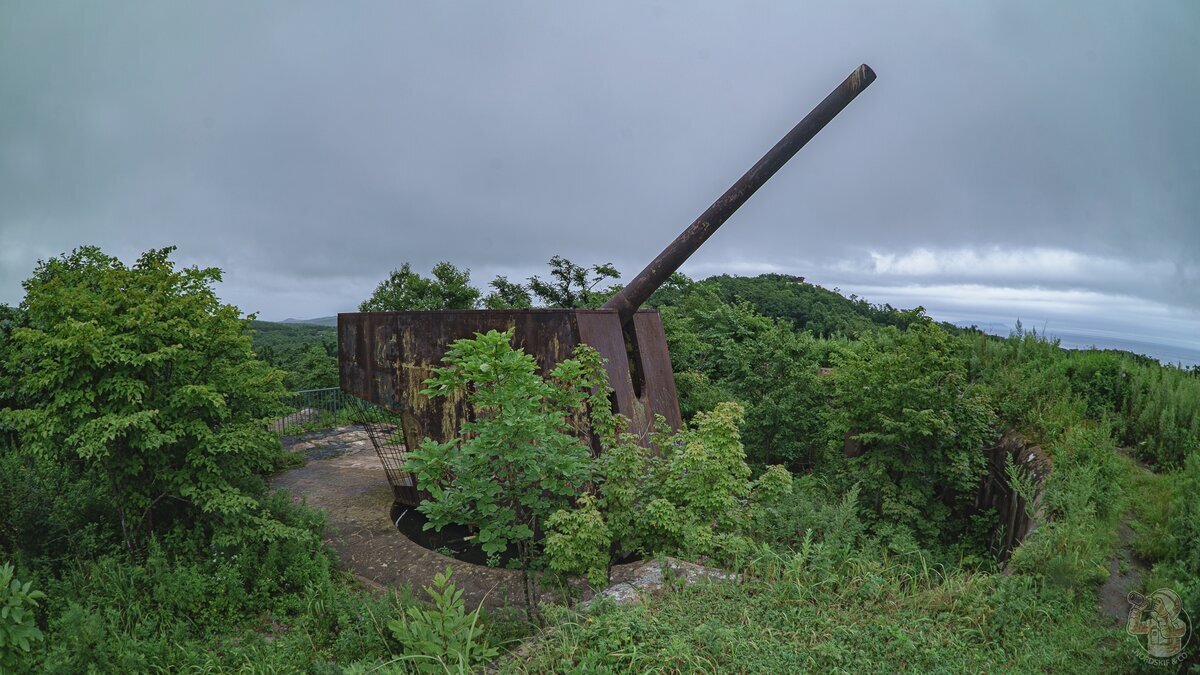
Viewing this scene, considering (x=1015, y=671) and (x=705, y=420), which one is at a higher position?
(x=705, y=420)

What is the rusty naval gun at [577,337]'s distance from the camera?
5.35m

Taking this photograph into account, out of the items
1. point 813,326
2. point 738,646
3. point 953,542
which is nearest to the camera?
point 738,646

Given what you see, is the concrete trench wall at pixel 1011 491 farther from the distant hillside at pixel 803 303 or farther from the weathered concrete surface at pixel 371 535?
the distant hillside at pixel 803 303

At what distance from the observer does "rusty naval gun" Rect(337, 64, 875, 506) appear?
5352 millimetres

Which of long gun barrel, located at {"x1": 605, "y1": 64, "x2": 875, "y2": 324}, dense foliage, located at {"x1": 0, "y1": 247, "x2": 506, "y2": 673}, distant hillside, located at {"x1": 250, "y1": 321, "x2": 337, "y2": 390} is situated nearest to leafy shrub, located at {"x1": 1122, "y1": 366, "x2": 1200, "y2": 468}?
long gun barrel, located at {"x1": 605, "y1": 64, "x2": 875, "y2": 324}

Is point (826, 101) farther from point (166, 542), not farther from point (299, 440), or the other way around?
point (299, 440)

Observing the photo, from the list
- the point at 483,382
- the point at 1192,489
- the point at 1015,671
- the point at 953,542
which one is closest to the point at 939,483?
the point at 953,542

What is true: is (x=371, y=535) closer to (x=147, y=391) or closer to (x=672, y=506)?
(x=147, y=391)

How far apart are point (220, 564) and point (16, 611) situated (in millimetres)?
2180

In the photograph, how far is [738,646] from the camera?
109 inches

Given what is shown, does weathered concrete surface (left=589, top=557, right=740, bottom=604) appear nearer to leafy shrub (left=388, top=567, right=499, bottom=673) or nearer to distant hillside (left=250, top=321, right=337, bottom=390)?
leafy shrub (left=388, top=567, right=499, bottom=673)

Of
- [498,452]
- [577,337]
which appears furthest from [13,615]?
[577,337]
